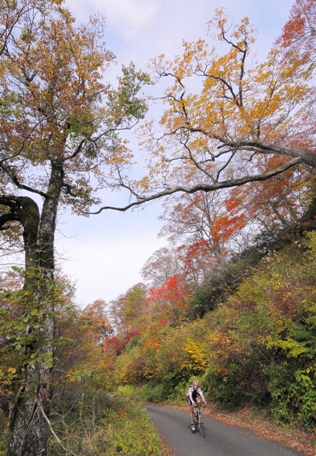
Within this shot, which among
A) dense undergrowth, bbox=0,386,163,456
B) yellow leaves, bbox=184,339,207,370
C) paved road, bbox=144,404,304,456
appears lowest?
paved road, bbox=144,404,304,456

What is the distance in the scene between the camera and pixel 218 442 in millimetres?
6863

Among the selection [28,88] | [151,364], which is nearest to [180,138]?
[28,88]

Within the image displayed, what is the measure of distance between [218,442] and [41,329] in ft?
20.8

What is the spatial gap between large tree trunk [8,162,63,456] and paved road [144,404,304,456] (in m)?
4.15

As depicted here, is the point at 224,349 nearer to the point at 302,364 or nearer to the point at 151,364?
the point at 302,364

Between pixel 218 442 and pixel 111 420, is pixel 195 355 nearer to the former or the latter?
pixel 111 420

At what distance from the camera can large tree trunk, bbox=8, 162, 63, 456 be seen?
3.02m

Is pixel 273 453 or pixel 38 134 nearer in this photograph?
pixel 273 453

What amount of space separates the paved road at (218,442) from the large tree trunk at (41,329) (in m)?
4.15

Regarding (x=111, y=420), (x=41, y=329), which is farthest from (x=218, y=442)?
(x=41, y=329)

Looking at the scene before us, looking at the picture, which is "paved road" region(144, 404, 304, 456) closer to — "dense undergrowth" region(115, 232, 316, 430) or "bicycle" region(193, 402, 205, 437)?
"bicycle" region(193, 402, 205, 437)

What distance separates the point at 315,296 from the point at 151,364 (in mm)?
14170

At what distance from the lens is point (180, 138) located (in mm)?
11961

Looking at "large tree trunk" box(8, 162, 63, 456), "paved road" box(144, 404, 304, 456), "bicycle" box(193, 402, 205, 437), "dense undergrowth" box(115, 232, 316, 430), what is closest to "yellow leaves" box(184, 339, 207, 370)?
"dense undergrowth" box(115, 232, 316, 430)
